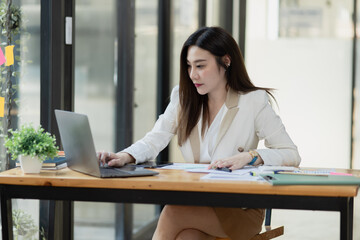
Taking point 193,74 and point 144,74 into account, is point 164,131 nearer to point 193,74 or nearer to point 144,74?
point 193,74

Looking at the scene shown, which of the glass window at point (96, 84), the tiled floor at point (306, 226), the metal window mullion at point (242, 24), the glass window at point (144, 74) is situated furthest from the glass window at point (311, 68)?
the glass window at point (96, 84)

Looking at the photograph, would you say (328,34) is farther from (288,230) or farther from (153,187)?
(153,187)

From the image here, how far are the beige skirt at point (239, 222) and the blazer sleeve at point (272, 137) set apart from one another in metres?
0.22

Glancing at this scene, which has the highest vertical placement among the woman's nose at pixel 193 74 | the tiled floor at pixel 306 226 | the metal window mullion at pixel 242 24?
the metal window mullion at pixel 242 24

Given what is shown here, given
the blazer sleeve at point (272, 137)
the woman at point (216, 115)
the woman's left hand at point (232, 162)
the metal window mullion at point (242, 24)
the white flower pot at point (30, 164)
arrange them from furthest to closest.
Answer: the metal window mullion at point (242, 24) < the woman at point (216, 115) < the blazer sleeve at point (272, 137) < the woman's left hand at point (232, 162) < the white flower pot at point (30, 164)

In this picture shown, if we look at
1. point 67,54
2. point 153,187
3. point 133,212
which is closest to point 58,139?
point 67,54

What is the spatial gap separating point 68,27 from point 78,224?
44.4 inches

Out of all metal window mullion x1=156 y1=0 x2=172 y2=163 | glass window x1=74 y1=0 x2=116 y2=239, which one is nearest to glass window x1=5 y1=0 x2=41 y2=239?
glass window x1=74 y1=0 x2=116 y2=239

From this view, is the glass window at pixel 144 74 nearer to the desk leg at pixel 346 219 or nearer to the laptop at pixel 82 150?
the laptop at pixel 82 150

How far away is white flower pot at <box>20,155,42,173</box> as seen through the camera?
211 centimetres

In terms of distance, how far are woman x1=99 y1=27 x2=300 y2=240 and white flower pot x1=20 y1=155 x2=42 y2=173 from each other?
41cm

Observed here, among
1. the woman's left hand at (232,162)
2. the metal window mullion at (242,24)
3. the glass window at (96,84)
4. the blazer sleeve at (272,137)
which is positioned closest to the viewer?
the woman's left hand at (232,162)

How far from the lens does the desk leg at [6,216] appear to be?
2.08 metres

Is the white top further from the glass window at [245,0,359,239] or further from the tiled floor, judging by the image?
the glass window at [245,0,359,239]
